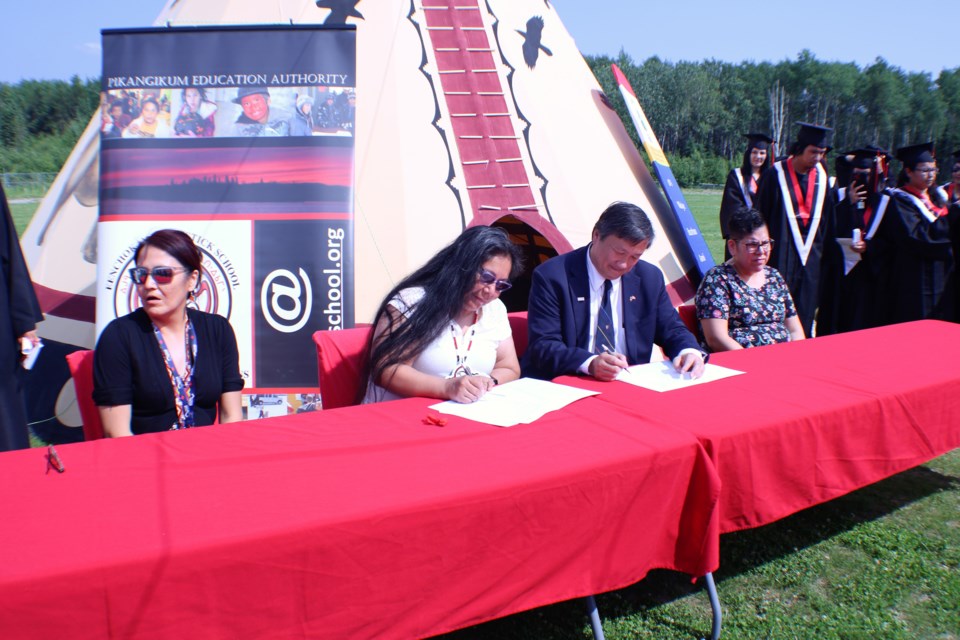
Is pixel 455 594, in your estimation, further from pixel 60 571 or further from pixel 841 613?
pixel 841 613

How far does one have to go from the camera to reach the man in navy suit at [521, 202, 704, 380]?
3.29 metres

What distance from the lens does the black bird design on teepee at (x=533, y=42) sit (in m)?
6.28

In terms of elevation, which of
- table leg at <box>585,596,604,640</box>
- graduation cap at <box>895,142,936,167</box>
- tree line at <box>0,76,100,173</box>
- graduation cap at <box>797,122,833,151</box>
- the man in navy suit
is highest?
tree line at <box>0,76,100,173</box>

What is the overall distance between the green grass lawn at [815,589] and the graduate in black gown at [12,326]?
2.18 metres

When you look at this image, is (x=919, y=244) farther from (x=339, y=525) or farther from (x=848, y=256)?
(x=339, y=525)

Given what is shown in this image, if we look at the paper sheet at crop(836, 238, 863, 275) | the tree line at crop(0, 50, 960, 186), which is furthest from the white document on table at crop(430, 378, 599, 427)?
the tree line at crop(0, 50, 960, 186)

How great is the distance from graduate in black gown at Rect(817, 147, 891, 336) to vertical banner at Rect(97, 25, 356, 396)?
A: 15.1 feet

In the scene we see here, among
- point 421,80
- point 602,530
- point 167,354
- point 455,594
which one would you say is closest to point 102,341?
point 167,354

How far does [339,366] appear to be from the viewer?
139 inches

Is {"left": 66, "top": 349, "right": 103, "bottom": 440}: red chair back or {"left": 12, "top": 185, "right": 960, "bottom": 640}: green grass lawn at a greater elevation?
{"left": 66, "top": 349, "right": 103, "bottom": 440}: red chair back

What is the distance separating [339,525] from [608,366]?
1516 mm

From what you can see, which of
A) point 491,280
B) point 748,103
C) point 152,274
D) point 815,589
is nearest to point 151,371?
point 152,274

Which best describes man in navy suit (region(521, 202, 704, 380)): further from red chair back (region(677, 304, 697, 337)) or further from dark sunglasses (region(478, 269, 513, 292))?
red chair back (region(677, 304, 697, 337))

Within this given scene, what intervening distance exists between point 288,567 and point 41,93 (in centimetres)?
7163
